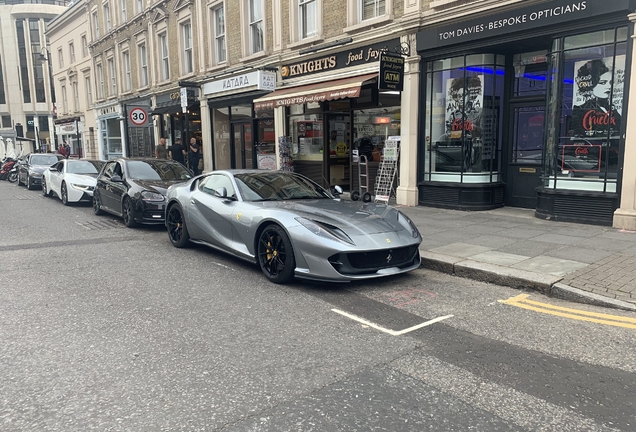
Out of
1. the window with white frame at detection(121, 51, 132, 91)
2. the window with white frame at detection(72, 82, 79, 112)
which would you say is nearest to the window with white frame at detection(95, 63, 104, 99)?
the window with white frame at detection(121, 51, 132, 91)

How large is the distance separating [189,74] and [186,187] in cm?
1454

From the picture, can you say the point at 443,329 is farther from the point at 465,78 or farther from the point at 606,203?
the point at 465,78

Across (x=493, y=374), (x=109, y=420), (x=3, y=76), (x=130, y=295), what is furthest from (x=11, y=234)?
(x=3, y=76)

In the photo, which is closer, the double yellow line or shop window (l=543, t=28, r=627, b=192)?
the double yellow line

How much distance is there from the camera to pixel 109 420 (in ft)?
9.68

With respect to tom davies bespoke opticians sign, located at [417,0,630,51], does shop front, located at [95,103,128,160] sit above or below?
below

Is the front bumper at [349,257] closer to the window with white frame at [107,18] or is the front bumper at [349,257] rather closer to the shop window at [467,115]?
the shop window at [467,115]

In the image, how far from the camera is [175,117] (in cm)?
2381

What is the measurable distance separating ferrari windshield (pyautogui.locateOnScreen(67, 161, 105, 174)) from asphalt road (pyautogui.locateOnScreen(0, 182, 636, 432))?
30.0 feet

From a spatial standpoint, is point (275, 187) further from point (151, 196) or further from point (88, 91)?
point (88, 91)

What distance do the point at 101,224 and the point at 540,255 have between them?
8851mm

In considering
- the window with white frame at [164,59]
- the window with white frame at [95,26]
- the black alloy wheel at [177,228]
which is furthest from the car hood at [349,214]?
the window with white frame at [95,26]

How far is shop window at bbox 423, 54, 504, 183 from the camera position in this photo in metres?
10.7

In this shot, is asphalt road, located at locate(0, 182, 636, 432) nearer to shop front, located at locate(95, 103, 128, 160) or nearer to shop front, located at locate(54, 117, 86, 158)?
shop front, located at locate(95, 103, 128, 160)
